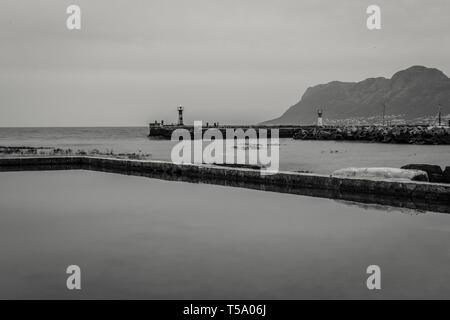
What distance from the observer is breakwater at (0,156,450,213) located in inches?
342

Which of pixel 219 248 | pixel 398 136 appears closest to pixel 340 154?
pixel 398 136

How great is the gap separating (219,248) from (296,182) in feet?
17.2

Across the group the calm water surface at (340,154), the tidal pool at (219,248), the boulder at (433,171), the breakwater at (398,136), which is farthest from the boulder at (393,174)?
the breakwater at (398,136)

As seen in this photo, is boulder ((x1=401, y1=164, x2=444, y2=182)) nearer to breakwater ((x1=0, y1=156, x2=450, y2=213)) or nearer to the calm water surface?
breakwater ((x1=0, y1=156, x2=450, y2=213))

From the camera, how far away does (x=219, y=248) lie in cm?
578

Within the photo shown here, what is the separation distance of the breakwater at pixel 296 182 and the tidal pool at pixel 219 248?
0.71 m

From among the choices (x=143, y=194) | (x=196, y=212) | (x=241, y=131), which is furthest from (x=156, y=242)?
(x=241, y=131)

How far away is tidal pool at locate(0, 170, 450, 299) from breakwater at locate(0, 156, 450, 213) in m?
0.71

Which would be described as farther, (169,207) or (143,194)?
(143,194)

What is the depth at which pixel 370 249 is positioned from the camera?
5.68 metres
